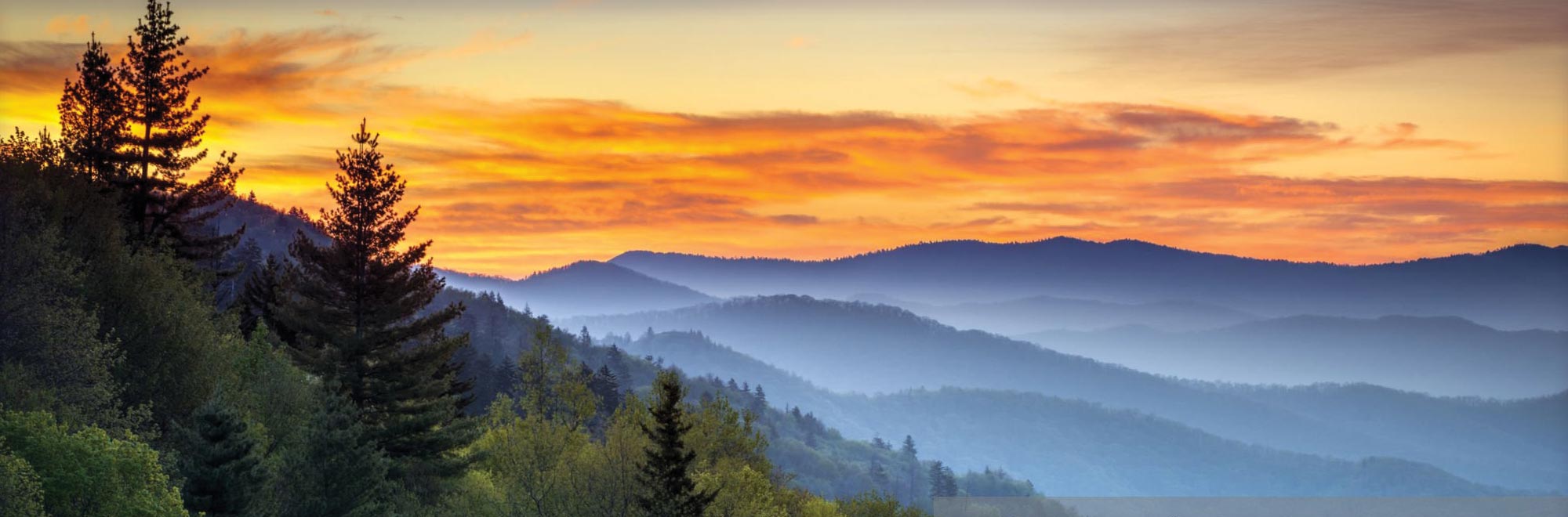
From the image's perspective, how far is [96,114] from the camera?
4688 centimetres

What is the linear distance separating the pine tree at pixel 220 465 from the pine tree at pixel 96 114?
21275 mm

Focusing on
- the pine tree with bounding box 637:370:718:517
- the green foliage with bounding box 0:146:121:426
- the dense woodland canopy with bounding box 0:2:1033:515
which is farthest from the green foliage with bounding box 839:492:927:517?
the green foliage with bounding box 0:146:121:426

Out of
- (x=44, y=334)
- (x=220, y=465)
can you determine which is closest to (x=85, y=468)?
(x=220, y=465)

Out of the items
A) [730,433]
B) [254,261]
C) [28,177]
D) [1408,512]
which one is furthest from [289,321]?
[254,261]

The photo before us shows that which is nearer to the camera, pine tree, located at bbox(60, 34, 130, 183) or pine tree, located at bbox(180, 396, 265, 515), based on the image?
pine tree, located at bbox(180, 396, 265, 515)

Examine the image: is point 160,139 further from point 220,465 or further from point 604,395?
point 604,395

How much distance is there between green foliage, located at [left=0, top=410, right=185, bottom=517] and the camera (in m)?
24.9

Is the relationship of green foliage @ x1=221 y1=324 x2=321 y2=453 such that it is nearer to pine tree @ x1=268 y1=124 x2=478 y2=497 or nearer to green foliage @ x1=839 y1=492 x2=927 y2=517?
pine tree @ x1=268 y1=124 x2=478 y2=497

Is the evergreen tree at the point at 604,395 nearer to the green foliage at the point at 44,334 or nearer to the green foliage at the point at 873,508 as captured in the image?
the green foliage at the point at 873,508

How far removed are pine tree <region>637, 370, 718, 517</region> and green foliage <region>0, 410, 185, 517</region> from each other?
1838cm

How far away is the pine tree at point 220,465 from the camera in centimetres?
2903

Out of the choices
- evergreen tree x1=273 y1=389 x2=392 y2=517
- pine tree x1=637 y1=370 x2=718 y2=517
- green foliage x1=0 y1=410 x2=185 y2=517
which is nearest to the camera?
A: green foliage x1=0 y1=410 x2=185 y2=517

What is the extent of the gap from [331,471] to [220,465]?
5.56 metres

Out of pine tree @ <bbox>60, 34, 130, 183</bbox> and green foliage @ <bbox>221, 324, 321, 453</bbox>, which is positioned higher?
pine tree @ <bbox>60, 34, 130, 183</bbox>
